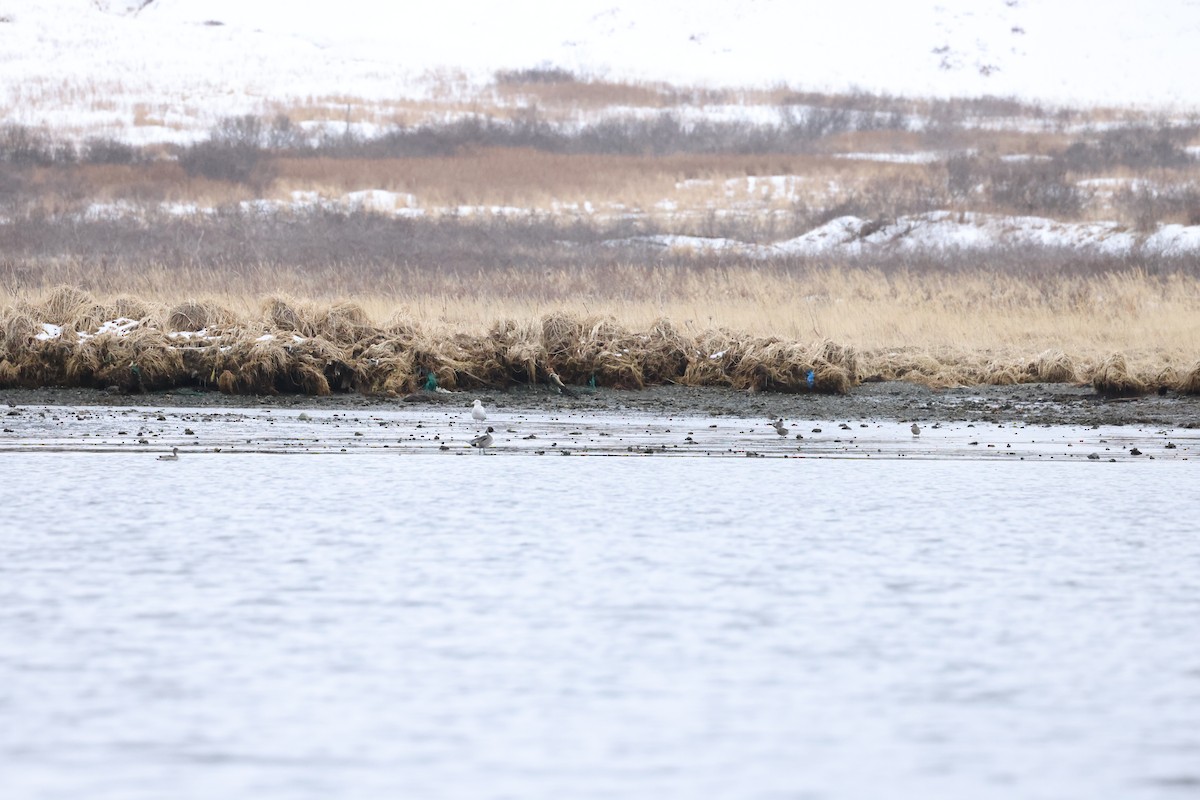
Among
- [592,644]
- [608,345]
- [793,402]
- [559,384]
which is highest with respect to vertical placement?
[608,345]

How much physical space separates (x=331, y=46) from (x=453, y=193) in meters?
22.0

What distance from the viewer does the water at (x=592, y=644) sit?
3.07 meters

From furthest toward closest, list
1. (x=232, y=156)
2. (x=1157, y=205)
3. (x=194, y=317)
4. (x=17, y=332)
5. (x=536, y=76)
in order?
(x=536, y=76) → (x=232, y=156) → (x=1157, y=205) → (x=194, y=317) → (x=17, y=332)

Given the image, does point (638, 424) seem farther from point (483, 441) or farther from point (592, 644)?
point (592, 644)

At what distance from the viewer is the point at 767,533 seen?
608 centimetres

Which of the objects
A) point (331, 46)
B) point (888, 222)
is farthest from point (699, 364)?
point (331, 46)

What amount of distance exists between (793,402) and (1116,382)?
9.20ft

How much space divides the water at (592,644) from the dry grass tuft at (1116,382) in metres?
7.11

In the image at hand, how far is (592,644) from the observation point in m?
4.11

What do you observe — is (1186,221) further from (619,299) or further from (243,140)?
(243,140)

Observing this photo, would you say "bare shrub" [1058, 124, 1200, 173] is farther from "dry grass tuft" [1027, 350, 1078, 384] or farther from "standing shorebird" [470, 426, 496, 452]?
"standing shorebird" [470, 426, 496, 452]

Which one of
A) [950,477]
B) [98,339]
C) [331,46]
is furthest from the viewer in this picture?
[331,46]

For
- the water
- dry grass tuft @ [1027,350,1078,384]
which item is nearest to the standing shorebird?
the water

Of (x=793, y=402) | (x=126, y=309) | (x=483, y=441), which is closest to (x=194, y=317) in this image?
(x=126, y=309)
